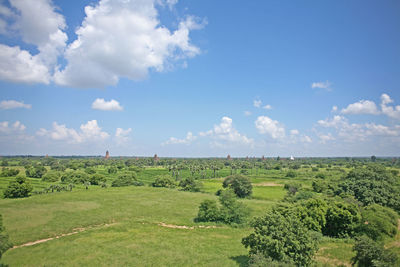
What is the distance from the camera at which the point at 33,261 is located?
90.9ft

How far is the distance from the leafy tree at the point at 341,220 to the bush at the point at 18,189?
8713cm

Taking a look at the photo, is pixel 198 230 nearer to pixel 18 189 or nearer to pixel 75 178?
pixel 18 189

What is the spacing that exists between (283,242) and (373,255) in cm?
928

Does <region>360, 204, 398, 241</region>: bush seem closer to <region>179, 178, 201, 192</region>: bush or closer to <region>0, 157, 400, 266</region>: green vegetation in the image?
<region>0, 157, 400, 266</region>: green vegetation

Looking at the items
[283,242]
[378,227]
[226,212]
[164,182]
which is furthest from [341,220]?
[164,182]

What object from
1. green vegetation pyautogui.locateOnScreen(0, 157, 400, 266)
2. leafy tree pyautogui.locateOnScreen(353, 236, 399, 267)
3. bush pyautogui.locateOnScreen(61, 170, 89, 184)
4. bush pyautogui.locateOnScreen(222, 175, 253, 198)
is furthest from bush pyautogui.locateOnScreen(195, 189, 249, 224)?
bush pyautogui.locateOnScreen(61, 170, 89, 184)

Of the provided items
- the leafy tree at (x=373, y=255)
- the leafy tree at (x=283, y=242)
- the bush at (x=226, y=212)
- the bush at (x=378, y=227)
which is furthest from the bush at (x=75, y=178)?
the leafy tree at (x=373, y=255)

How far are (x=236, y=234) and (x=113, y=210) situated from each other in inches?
1280

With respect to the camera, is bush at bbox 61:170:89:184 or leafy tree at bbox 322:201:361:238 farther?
bush at bbox 61:170:89:184

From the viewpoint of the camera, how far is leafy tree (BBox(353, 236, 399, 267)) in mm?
21219

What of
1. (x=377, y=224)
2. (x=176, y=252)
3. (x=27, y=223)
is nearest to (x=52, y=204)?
(x=27, y=223)

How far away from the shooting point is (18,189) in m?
70.8

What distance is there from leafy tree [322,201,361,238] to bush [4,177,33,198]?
87132 mm

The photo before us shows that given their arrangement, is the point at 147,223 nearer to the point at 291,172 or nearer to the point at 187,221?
the point at 187,221
